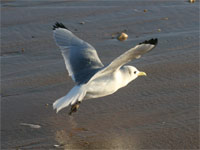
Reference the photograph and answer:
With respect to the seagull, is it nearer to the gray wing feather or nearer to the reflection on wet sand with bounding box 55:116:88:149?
the gray wing feather

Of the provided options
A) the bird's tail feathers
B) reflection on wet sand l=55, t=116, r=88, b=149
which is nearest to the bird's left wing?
the bird's tail feathers

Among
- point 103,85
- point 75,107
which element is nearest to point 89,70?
point 103,85

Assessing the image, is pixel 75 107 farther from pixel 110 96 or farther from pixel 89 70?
pixel 110 96

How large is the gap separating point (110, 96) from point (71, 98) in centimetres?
105

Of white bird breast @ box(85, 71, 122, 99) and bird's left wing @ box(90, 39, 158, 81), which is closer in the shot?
bird's left wing @ box(90, 39, 158, 81)

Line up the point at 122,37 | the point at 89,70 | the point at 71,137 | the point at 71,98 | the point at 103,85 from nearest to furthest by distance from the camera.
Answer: the point at 71,98 → the point at 71,137 → the point at 103,85 → the point at 89,70 → the point at 122,37

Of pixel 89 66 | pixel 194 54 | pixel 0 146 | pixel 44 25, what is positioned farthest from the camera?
pixel 44 25

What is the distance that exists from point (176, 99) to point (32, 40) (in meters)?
2.86

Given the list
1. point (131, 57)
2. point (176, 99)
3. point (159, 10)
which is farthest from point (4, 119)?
point (159, 10)

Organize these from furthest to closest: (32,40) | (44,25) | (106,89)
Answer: (44,25), (32,40), (106,89)

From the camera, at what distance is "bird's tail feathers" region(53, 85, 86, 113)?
396 cm

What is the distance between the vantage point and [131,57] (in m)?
4.16

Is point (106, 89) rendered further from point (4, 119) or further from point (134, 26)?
point (134, 26)

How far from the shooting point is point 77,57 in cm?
502
